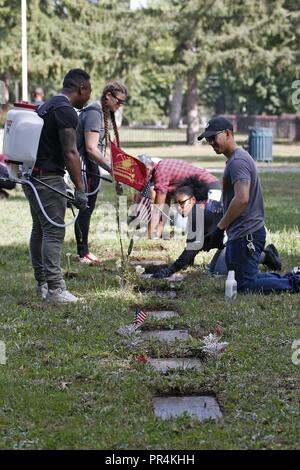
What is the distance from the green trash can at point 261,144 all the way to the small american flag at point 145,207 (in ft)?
55.0

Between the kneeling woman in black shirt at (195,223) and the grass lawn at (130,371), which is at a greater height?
the kneeling woman in black shirt at (195,223)

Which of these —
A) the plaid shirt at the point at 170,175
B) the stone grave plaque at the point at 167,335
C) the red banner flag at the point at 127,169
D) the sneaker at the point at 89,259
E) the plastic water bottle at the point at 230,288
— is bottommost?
the sneaker at the point at 89,259

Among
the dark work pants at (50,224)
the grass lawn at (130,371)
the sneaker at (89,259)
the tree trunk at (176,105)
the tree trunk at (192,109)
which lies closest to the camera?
the grass lawn at (130,371)

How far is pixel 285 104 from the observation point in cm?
6228

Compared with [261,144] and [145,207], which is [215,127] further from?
[261,144]

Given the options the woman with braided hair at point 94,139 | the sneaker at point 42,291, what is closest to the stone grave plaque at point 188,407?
the sneaker at point 42,291

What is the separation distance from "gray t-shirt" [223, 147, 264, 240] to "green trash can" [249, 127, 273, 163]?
19573 mm

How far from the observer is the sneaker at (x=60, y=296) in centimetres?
726

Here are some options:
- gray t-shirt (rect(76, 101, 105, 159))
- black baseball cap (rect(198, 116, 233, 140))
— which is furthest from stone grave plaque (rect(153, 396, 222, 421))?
gray t-shirt (rect(76, 101, 105, 159))

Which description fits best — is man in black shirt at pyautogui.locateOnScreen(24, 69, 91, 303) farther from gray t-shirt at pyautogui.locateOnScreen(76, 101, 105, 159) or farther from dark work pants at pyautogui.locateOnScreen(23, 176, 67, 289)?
gray t-shirt at pyautogui.locateOnScreen(76, 101, 105, 159)

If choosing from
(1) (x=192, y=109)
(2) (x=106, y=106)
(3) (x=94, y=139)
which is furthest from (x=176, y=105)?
(2) (x=106, y=106)

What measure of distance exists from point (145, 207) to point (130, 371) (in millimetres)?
4658

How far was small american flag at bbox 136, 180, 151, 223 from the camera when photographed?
8.96 meters

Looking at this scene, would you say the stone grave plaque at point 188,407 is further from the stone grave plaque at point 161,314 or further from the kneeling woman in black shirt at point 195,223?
the kneeling woman in black shirt at point 195,223
